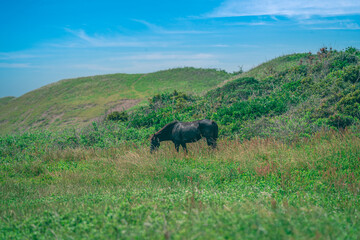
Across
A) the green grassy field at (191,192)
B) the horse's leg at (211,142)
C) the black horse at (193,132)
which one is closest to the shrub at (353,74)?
the green grassy field at (191,192)

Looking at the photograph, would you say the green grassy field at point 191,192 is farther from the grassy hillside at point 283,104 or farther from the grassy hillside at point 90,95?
the grassy hillside at point 90,95

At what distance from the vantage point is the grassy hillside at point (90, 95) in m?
28.8

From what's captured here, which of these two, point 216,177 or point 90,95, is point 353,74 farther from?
point 90,95

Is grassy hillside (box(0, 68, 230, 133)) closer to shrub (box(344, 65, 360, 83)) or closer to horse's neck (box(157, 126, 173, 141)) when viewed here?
shrub (box(344, 65, 360, 83))

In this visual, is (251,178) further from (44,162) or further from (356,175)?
(44,162)

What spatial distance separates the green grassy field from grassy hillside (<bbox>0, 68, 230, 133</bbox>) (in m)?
16.8

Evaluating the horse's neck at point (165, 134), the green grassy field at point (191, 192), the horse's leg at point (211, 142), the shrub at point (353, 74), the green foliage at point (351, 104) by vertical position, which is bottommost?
the green grassy field at point (191, 192)

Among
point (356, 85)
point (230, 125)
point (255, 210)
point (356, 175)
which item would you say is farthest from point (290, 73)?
point (255, 210)

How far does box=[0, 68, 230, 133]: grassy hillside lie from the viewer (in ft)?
94.5

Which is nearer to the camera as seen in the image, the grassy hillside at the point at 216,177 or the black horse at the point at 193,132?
the grassy hillside at the point at 216,177

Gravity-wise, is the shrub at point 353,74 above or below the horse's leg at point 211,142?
above

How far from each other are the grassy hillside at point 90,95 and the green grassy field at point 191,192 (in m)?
16.8

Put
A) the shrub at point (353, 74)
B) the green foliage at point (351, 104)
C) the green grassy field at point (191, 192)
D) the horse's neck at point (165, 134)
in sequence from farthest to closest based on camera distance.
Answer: the shrub at point (353, 74) → the green foliage at point (351, 104) → the horse's neck at point (165, 134) → the green grassy field at point (191, 192)

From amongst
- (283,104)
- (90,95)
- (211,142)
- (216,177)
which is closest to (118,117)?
(211,142)
